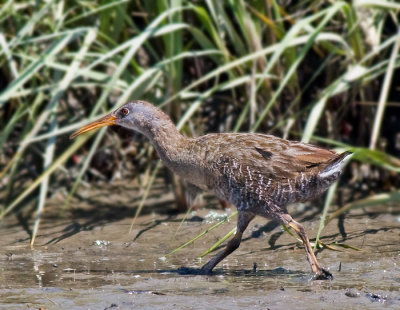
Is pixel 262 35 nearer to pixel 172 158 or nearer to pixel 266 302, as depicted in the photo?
pixel 172 158

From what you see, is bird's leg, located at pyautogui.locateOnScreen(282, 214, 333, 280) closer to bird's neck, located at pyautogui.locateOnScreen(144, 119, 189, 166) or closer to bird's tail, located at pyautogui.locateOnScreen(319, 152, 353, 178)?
bird's tail, located at pyautogui.locateOnScreen(319, 152, 353, 178)

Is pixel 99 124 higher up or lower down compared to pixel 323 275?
higher up

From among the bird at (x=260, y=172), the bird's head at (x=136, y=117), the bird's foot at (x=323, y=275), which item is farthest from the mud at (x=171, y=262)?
the bird's head at (x=136, y=117)

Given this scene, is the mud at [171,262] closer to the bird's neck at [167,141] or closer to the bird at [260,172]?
the bird at [260,172]

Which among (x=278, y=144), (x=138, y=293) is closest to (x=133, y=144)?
(x=278, y=144)

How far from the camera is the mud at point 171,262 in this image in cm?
400

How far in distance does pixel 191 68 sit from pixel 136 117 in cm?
169

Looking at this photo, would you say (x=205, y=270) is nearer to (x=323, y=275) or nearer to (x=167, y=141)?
(x=323, y=275)

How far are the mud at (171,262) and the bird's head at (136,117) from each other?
68cm

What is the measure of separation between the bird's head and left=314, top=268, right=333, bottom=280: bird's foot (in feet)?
4.61

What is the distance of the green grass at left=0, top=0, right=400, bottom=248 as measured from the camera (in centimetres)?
542

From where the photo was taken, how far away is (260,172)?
4555mm

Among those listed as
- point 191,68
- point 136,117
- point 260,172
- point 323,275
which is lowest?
→ point 323,275

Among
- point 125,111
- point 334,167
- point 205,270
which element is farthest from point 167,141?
point 334,167
